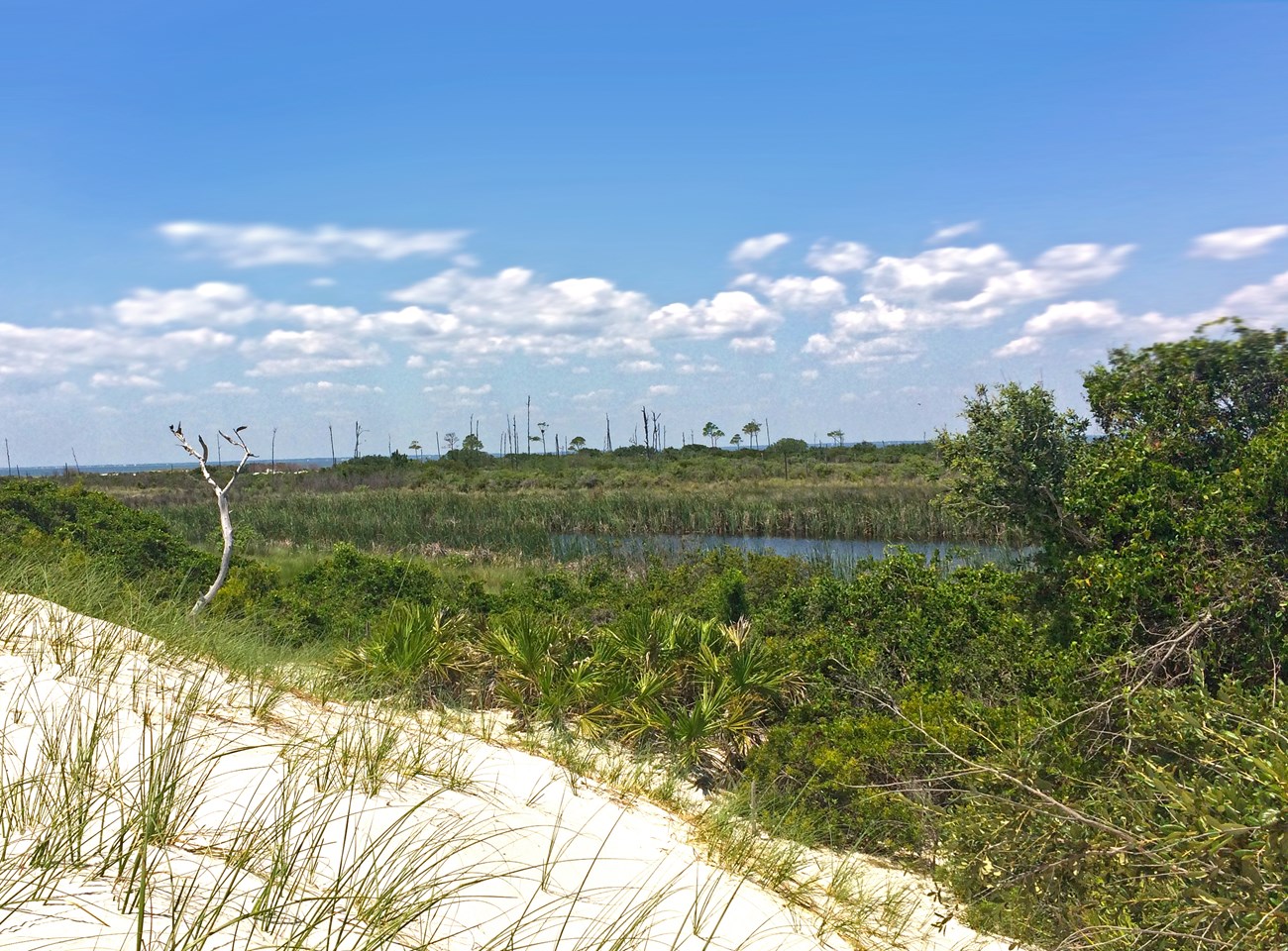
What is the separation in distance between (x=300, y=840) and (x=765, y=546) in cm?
2357

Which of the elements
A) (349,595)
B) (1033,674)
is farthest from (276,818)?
(349,595)

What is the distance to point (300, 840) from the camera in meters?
3.49

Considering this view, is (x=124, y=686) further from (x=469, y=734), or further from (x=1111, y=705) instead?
(x=1111, y=705)

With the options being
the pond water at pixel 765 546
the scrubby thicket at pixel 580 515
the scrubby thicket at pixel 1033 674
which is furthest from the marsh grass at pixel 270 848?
the pond water at pixel 765 546

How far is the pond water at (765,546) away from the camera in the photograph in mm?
21500

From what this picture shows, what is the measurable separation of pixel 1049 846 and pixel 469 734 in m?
4.50

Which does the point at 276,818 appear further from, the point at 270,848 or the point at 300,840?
the point at 300,840

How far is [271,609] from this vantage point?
1255 centimetres

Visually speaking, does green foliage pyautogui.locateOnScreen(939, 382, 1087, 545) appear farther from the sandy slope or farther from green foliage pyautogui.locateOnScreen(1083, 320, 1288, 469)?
the sandy slope

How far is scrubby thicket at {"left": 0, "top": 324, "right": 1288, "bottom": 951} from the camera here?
15.8 ft

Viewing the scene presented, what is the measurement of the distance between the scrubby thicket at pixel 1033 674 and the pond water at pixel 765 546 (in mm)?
8874

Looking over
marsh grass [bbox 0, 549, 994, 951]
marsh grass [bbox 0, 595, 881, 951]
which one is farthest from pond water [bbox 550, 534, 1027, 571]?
marsh grass [bbox 0, 595, 881, 951]

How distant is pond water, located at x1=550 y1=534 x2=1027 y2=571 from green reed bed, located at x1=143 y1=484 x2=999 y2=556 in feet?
2.02

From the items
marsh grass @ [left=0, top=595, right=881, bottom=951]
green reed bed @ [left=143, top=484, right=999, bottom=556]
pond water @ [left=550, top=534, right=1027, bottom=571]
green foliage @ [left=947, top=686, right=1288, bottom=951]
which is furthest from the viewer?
green reed bed @ [left=143, top=484, right=999, bottom=556]
